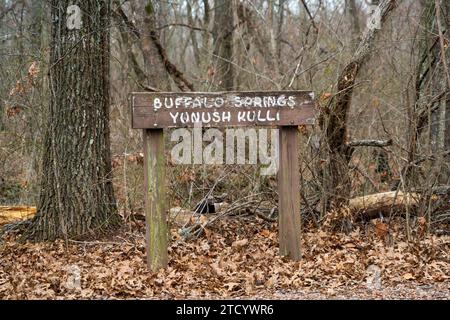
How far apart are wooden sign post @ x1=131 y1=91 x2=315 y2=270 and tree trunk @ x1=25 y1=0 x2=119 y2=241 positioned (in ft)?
5.71

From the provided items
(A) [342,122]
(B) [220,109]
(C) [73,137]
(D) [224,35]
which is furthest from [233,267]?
(D) [224,35]

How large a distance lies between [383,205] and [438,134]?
53.5 inches

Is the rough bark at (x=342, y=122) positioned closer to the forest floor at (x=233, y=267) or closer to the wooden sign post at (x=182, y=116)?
the forest floor at (x=233, y=267)

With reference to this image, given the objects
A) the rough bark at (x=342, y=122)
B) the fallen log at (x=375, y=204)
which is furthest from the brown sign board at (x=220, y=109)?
the fallen log at (x=375, y=204)

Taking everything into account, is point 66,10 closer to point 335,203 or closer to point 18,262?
point 18,262

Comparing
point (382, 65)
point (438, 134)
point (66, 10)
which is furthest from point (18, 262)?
point (382, 65)

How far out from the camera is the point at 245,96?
6.75 meters

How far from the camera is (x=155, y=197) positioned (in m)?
6.72

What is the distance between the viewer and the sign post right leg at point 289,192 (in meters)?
7.04

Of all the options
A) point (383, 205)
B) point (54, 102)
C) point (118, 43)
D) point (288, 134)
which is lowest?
point (383, 205)

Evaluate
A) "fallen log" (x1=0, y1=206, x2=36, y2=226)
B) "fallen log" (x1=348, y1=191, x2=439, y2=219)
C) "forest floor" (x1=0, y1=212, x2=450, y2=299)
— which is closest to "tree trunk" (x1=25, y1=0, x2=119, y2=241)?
"forest floor" (x1=0, y1=212, x2=450, y2=299)

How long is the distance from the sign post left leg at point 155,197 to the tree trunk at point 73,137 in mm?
1713

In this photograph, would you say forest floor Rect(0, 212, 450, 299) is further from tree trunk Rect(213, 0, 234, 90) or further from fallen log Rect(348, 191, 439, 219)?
tree trunk Rect(213, 0, 234, 90)
